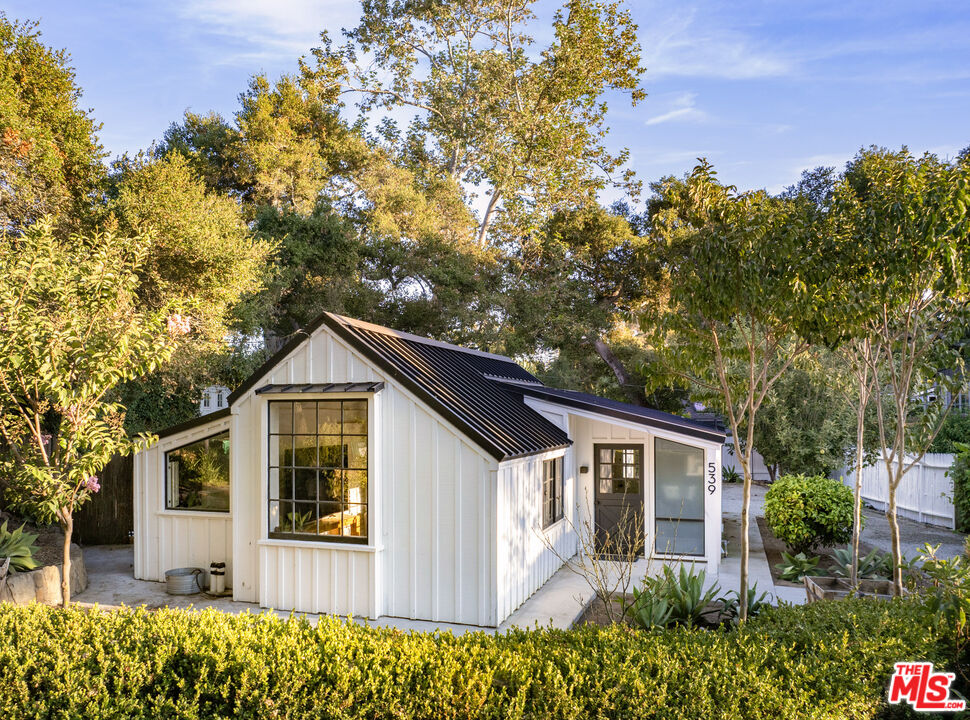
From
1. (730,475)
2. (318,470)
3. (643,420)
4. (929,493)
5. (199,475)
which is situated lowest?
(730,475)

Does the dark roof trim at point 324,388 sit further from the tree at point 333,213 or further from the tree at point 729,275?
the tree at point 333,213

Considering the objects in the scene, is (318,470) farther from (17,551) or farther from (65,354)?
(17,551)

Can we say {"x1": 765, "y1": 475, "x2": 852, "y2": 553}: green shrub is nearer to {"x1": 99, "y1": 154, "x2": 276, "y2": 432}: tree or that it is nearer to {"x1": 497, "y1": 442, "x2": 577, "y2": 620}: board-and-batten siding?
{"x1": 497, "y1": 442, "x2": 577, "y2": 620}: board-and-batten siding

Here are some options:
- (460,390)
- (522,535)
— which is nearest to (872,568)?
(522,535)

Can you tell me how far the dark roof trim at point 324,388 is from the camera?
791cm

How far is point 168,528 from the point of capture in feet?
32.1

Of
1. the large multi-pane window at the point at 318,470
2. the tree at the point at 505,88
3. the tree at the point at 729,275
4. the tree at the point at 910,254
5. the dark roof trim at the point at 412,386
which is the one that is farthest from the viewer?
the tree at the point at 505,88

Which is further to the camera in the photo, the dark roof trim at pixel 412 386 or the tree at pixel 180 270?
the tree at pixel 180 270

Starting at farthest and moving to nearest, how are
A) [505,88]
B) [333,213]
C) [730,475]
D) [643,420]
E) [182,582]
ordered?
[730,475]
[505,88]
[333,213]
[643,420]
[182,582]

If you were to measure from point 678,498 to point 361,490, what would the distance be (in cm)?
560

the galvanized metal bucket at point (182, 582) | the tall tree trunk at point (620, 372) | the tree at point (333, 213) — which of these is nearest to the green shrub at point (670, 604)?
the galvanized metal bucket at point (182, 582)

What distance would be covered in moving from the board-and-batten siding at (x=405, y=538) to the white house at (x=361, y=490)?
14 millimetres

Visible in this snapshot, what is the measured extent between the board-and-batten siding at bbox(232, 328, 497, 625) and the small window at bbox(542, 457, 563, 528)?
7.08ft

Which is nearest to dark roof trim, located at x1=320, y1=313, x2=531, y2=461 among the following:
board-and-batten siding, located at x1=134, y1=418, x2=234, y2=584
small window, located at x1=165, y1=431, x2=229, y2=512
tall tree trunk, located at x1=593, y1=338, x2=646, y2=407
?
board-and-batten siding, located at x1=134, y1=418, x2=234, y2=584
